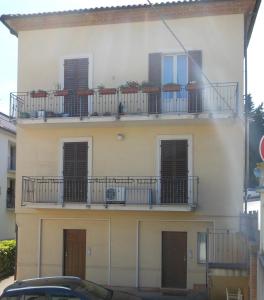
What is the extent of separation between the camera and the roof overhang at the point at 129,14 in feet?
54.9

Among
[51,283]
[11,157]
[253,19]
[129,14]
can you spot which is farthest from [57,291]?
[11,157]

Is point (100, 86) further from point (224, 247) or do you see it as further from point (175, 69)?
point (224, 247)

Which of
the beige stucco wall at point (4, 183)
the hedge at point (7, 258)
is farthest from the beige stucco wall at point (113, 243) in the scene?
the beige stucco wall at point (4, 183)

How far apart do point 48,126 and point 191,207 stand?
20.0 ft

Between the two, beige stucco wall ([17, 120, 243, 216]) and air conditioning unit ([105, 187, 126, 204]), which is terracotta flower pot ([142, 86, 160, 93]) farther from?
air conditioning unit ([105, 187, 126, 204])

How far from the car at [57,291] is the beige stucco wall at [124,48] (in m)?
8.90

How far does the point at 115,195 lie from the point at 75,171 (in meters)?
1.98

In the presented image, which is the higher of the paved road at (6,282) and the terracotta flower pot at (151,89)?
the terracotta flower pot at (151,89)

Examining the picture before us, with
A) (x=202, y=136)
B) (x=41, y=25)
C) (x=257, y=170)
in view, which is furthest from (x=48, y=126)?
(x=257, y=170)

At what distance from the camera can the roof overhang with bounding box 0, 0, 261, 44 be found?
16734mm

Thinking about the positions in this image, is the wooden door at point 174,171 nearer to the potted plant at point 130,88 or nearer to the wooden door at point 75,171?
the potted plant at point 130,88

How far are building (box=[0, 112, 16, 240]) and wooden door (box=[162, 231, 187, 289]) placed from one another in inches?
587

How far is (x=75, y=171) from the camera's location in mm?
18016

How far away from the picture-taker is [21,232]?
725 inches
